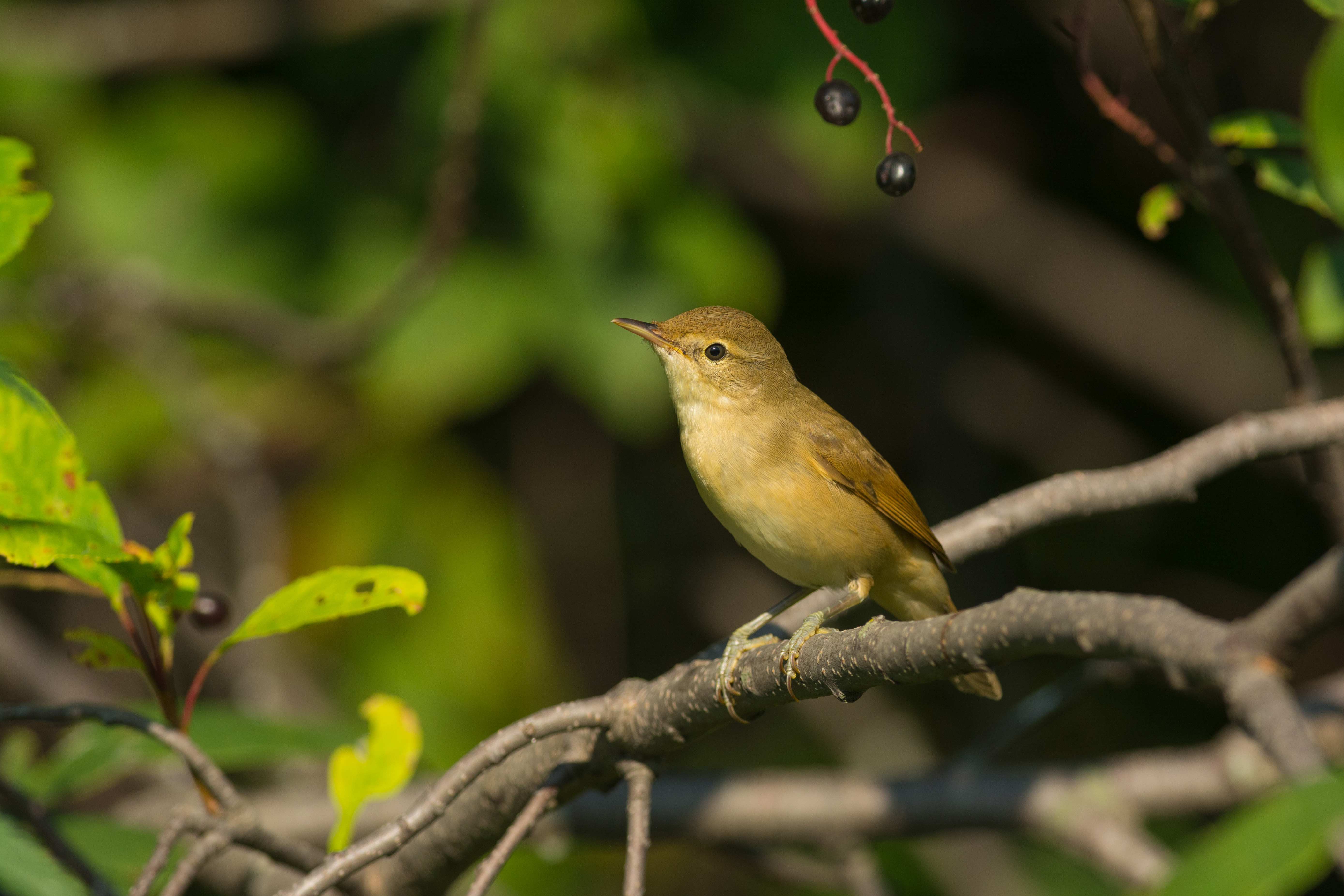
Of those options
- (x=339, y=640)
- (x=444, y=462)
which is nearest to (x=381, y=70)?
(x=444, y=462)

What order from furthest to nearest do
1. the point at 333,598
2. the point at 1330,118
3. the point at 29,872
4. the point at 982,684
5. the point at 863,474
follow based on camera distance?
the point at 863,474 → the point at 982,684 → the point at 333,598 → the point at 29,872 → the point at 1330,118

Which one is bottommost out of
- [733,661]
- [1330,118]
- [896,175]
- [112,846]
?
[112,846]

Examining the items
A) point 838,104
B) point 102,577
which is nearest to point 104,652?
point 102,577

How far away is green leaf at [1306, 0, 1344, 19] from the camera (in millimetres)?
1539

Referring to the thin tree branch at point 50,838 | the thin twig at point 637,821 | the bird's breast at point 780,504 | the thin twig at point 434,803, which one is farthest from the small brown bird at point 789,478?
the thin tree branch at point 50,838

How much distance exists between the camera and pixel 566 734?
2428 mm

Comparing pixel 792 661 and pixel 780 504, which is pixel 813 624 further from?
pixel 792 661

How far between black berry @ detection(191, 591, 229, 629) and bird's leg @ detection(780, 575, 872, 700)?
1487 mm

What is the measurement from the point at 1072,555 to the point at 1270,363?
1.30 metres

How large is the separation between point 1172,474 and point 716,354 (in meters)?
1.56

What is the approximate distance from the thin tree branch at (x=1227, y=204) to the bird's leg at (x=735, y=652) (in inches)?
55.0

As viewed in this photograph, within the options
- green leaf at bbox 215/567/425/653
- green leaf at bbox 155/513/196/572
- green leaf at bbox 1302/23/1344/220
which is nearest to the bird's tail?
green leaf at bbox 215/567/425/653

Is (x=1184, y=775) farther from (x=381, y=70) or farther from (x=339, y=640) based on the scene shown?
(x=381, y=70)

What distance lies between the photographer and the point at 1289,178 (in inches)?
110
